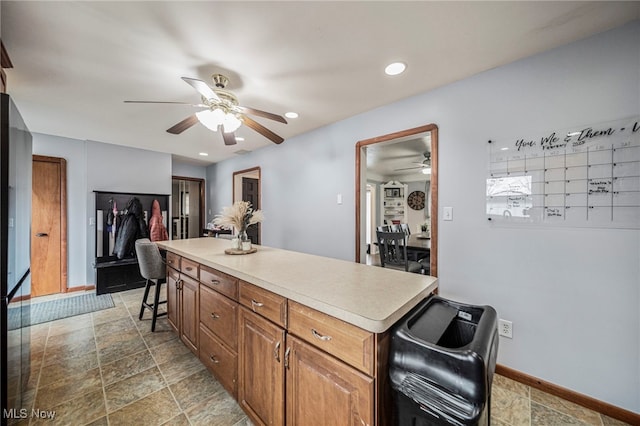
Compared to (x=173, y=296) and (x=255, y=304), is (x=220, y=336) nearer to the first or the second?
(x=255, y=304)

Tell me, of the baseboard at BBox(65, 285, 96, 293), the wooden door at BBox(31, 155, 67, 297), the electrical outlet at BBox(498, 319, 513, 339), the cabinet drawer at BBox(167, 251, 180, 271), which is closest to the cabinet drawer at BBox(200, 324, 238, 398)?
the cabinet drawer at BBox(167, 251, 180, 271)

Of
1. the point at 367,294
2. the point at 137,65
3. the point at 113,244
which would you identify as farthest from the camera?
the point at 113,244

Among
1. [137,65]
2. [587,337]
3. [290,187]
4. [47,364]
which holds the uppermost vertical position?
[137,65]

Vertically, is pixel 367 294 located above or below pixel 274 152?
below

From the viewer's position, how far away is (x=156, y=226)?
434 centimetres

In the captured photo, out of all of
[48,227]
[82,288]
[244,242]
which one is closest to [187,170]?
[48,227]

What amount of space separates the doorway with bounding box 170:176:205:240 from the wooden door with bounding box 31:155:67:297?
2620mm

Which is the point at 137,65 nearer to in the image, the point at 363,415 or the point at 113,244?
the point at 363,415

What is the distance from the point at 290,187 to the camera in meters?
3.81

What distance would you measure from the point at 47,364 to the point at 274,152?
134 inches

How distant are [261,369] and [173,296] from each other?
152 centimetres

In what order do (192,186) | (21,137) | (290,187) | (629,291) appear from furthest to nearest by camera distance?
1. (192,186)
2. (290,187)
3. (21,137)
4. (629,291)

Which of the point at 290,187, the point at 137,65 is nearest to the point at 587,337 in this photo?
the point at 290,187

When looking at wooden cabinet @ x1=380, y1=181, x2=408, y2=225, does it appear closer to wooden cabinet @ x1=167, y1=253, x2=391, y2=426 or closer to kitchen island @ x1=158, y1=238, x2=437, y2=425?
kitchen island @ x1=158, y1=238, x2=437, y2=425
